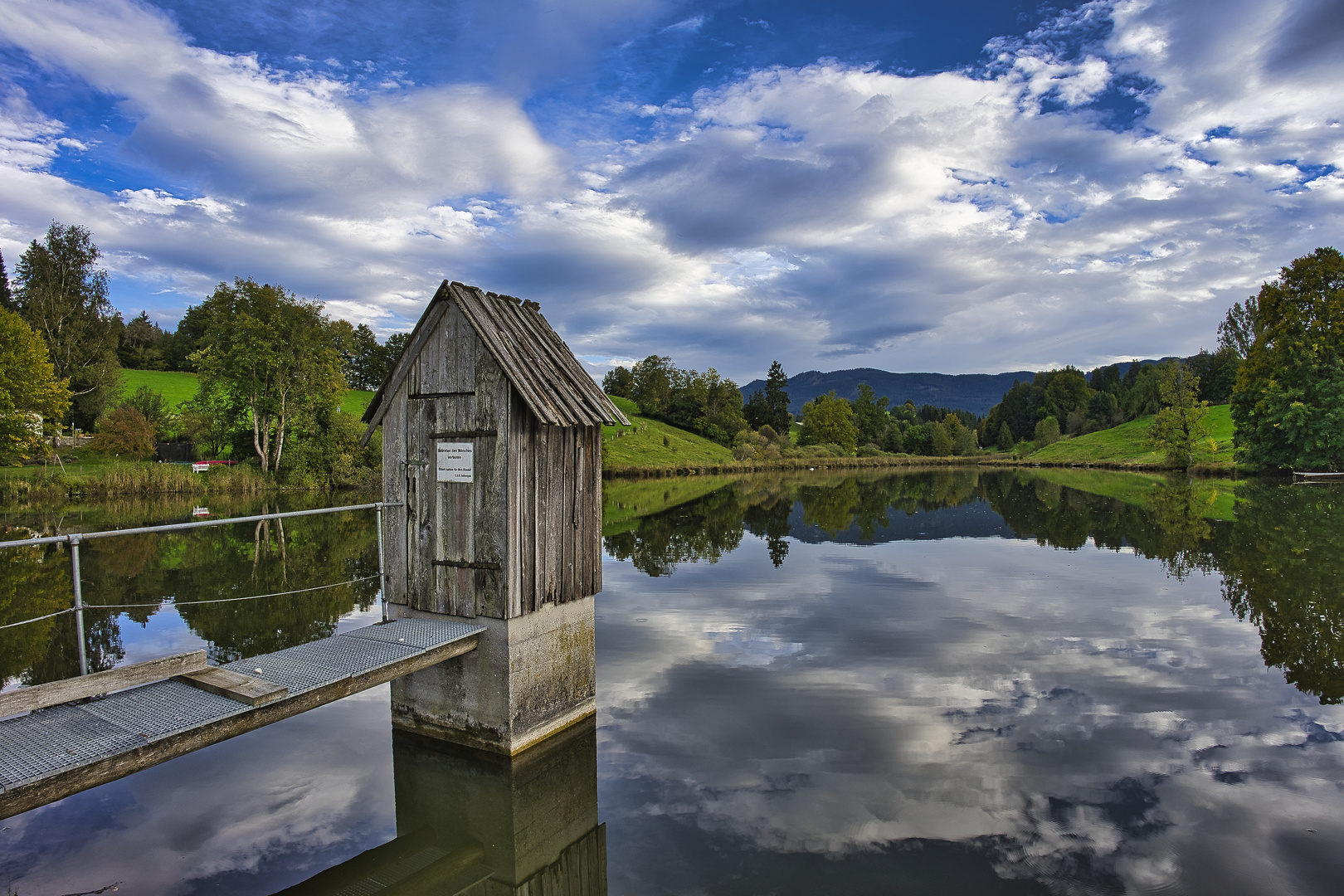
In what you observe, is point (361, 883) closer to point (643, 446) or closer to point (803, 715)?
point (803, 715)

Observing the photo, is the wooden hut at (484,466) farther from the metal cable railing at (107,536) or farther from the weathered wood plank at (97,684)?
the weathered wood plank at (97,684)

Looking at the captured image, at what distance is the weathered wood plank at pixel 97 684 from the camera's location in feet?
15.4

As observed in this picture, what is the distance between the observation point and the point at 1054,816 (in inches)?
247

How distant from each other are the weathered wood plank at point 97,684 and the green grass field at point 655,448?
53.8 meters

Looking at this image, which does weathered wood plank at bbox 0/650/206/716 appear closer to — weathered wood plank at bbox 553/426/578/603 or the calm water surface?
the calm water surface

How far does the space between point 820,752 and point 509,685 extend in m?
3.58

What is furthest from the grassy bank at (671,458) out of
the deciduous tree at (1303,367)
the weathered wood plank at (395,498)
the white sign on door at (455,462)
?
the white sign on door at (455,462)

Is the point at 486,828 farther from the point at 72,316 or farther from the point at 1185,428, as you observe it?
the point at 1185,428

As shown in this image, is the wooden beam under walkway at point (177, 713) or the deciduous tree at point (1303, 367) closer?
the wooden beam under walkway at point (177, 713)

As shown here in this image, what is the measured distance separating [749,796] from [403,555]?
470cm

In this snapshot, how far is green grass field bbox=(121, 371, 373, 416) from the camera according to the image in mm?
53219

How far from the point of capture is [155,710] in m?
4.96

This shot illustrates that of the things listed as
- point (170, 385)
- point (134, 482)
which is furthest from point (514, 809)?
point (170, 385)

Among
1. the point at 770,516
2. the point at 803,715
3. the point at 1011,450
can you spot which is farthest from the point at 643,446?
the point at 1011,450
